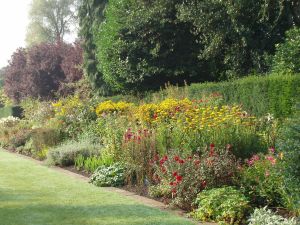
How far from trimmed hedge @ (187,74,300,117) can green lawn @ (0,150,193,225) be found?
5859mm

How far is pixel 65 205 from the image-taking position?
7836 mm

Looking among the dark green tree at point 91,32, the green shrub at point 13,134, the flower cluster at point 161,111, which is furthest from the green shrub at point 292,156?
the dark green tree at point 91,32

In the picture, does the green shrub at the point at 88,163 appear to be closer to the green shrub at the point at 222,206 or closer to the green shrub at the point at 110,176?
the green shrub at the point at 110,176

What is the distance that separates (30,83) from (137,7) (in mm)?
17784

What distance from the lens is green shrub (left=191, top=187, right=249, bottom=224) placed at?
6332 mm

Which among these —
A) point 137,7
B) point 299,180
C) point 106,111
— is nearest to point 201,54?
point 137,7

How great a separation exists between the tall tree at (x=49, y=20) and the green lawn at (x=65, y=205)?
1866 inches

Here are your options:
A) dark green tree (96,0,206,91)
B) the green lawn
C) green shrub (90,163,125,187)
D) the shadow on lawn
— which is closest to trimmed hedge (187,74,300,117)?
green shrub (90,163,125,187)

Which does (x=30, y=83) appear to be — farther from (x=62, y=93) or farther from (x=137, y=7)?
(x=137, y=7)

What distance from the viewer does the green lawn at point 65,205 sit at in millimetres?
6781

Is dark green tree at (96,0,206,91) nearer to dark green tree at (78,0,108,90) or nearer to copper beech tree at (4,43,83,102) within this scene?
dark green tree at (78,0,108,90)

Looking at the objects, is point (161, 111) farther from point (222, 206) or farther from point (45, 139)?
point (222, 206)

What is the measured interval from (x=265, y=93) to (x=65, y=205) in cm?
762

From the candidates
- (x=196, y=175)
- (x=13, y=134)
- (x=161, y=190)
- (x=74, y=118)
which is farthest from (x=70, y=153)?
(x=13, y=134)
